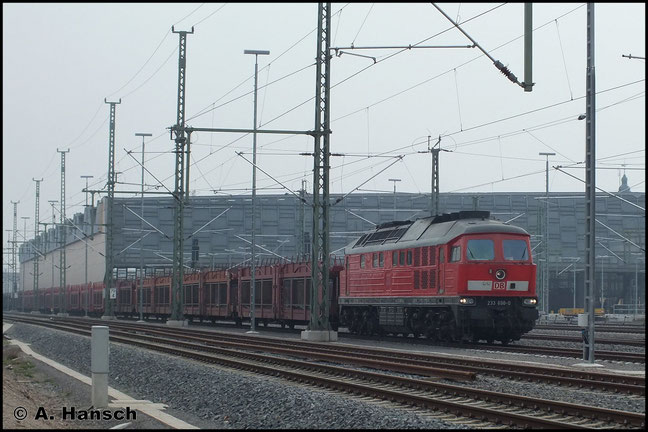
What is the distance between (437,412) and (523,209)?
80534 millimetres

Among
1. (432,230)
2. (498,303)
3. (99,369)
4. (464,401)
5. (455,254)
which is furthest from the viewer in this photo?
(432,230)

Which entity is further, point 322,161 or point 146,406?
point 322,161

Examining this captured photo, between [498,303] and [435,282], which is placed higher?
[435,282]

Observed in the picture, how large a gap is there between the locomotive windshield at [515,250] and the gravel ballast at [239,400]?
420 inches

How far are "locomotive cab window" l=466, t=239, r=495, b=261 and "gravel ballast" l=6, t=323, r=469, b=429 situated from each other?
31.1 ft

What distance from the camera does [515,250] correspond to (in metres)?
30.9

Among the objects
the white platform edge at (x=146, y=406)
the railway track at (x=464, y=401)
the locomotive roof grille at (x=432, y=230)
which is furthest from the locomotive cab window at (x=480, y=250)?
the white platform edge at (x=146, y=406)

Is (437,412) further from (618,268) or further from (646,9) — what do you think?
(618,268)

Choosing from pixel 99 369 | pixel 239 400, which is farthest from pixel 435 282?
pixel 99 369

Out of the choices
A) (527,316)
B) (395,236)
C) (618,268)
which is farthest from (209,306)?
(618,268)

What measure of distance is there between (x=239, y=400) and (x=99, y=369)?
2.47 meters

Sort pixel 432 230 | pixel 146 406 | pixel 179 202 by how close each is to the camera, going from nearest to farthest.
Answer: pixel 146 406 → pixel 432 230 → pixel 179 202

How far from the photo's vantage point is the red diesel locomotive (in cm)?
3011

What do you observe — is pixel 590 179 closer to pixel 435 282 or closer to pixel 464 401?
pixel 464 401
